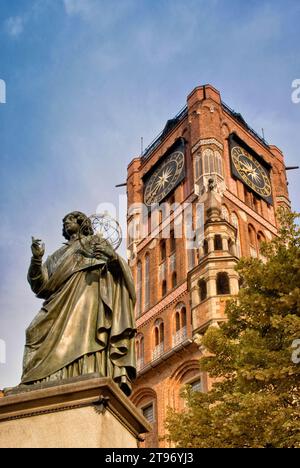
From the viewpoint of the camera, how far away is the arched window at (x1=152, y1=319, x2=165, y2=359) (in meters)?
31.7

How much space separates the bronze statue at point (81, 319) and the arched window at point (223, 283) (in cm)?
2334

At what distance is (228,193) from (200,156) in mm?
2895

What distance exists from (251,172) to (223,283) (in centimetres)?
1418

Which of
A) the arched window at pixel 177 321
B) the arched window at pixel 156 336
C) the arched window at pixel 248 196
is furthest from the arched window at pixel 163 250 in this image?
the arched window at pixel 248 196

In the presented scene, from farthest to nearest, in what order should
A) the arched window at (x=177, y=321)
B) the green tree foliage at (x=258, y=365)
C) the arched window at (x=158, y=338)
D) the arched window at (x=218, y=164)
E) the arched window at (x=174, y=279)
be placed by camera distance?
the arched window at (x=218, y=164) < the arched window at (x=174, y=279) < the arched window at (x=158, y=338) < the arched window at (x=177, y=321) < the green tree foliage at (x=258, y=365)

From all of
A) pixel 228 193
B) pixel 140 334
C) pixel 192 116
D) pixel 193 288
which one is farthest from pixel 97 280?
pixel 192 116

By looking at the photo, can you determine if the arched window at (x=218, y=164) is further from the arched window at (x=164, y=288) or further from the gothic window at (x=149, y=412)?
the gothic window at (x=149, y=412)

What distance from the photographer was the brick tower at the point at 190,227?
29.0 m

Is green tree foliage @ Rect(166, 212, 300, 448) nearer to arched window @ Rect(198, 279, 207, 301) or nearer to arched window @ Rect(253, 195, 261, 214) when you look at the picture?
arched window @ Rect(198, 279, 207, 301)

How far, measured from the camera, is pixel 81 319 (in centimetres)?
504

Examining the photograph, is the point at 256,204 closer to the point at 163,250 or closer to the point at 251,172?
the point at 251,172

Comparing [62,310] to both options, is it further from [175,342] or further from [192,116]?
[192,116]

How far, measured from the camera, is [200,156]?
3744 cm

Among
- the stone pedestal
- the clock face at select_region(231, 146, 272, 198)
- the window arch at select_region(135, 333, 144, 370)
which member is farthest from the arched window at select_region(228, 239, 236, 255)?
the stone pedestal
